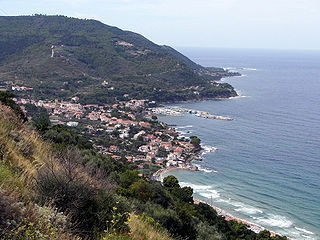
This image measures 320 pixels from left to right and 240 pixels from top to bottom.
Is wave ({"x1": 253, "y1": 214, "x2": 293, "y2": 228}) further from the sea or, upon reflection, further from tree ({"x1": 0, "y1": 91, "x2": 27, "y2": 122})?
tree ({"x1": 0, "y1": 91, "x2": 27, "y2": 122})

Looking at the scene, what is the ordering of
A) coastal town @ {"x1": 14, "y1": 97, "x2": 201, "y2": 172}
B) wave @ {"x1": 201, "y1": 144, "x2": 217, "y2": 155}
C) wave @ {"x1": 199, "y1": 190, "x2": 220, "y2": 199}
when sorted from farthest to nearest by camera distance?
1. wave @ {"x1": 201, "y1": 144, "x2": 217, "y2": 155}
2. coastal town @ {"x1": 14, "y1": 97, "x2": 201, "y2": 172}
3. wave @ {"x1": 199, "y1": 190, "x2": 220, "y2": 199}

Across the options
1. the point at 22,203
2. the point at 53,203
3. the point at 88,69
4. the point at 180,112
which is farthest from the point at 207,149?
the point at 88,69

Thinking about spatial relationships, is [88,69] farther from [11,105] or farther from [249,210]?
[11,105]

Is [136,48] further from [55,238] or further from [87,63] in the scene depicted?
[55,238]

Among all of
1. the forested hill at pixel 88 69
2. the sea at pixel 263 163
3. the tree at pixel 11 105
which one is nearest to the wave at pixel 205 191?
the sea at pixel 263 163

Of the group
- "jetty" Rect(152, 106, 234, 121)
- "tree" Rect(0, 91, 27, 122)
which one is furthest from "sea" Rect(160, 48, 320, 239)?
"tree" Rect(0, 91, 27, 122)

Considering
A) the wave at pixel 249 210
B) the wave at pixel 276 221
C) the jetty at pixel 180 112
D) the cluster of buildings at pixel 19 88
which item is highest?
the cluster of buildings at pixel 19 88

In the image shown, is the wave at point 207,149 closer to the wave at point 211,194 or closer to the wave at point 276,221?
the wave at point 211,194
